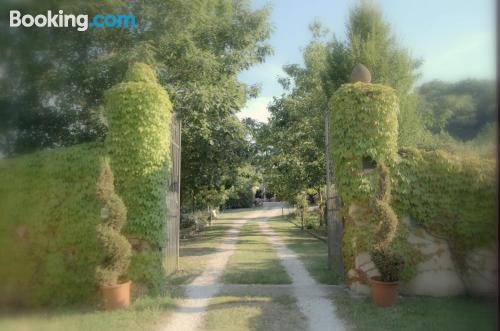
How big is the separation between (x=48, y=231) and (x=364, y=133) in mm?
6454

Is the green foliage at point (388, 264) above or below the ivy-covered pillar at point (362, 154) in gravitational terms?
below

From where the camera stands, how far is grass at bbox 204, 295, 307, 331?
20.3 feet

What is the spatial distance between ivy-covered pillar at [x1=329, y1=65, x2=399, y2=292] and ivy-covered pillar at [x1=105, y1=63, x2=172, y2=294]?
3.88 metres

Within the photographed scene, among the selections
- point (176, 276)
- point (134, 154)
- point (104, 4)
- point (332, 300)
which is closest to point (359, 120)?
point (332, 300)

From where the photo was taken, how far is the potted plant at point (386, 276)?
711 cm

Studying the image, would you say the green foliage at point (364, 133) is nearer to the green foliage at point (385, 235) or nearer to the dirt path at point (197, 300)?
the green foliage at point (385, 235)

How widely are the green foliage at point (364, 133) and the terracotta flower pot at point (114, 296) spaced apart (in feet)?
15.4

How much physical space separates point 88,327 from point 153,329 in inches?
38.9

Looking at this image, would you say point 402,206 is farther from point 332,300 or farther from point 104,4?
point 104,4

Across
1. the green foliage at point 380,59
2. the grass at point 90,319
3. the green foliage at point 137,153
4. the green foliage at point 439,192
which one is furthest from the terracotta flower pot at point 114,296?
the green foliage at point 380,59

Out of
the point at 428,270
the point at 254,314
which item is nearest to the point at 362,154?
the point at 428,270

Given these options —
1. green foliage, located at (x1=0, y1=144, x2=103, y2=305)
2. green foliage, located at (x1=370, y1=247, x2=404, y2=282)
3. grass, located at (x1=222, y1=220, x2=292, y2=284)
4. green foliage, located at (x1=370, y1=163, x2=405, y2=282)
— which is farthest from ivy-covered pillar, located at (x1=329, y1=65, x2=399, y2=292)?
green foliage, located at (x1=0, y1=144, x2=103, y2=305)

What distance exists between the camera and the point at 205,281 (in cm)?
952

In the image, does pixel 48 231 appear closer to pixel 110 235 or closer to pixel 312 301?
pixel 110 235
